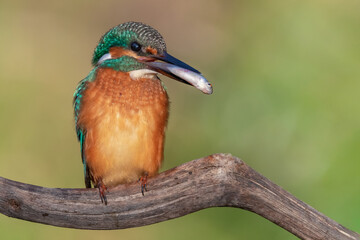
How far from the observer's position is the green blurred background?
3.73 m

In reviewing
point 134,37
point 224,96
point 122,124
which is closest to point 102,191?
point 122,124

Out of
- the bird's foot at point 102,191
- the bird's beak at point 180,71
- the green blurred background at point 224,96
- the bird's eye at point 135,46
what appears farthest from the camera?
the green blurred background at point 224,96

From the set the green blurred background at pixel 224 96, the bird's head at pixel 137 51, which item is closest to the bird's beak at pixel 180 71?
the bird's head at pixel 137 51

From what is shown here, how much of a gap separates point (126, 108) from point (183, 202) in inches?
17.1

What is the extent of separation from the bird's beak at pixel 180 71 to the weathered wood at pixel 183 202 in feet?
0.80

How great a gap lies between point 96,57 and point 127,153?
432mm

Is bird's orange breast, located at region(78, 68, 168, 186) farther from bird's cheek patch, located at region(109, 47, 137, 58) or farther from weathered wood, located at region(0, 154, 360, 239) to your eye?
weathered wood, located at region(0, 154, 360, 239)

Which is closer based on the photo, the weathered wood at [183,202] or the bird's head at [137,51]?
the weathered wood at [183,202]

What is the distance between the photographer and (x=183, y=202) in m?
2.05

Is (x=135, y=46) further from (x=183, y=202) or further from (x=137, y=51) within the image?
(x=183, y=202)

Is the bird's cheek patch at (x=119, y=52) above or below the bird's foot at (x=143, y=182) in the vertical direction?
above

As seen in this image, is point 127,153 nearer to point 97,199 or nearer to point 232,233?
point 97,199

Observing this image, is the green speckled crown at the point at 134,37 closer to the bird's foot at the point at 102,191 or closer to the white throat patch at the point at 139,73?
the white throat patch at the point at 139,73

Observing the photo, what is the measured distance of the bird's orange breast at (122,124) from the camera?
88.9 inches
